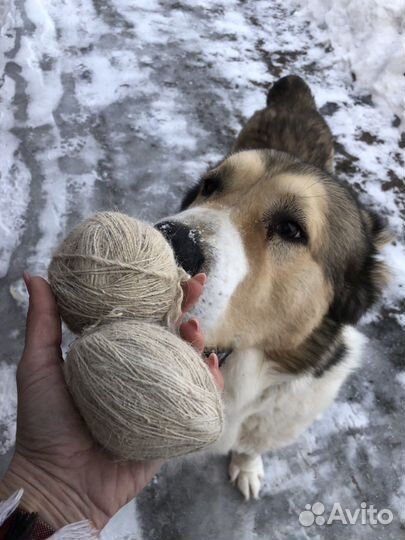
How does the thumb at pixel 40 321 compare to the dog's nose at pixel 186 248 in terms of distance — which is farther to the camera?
the dog's nose at pixel 186 248

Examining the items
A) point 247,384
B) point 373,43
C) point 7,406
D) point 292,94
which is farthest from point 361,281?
point 373,43

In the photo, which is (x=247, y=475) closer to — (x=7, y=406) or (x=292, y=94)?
(x=7, y=406)

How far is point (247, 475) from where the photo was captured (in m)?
2.80

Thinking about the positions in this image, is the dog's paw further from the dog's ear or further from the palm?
the palm

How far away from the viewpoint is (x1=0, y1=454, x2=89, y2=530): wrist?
1.52 metres

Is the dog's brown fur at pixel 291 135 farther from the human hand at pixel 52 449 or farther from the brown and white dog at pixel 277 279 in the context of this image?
the human hand at pixel 52 449

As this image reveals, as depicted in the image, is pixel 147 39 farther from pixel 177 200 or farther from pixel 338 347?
pixel 338 347

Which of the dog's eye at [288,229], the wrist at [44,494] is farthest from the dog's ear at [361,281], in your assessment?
the wrist at [44,494]

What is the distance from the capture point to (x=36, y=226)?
3.72 m

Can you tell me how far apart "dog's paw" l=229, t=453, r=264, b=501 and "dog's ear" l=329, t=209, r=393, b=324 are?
1040mm

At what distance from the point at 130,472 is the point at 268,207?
113 centimetres

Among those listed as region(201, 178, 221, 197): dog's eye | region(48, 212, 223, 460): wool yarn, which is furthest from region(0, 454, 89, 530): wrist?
region(201, 178, 221, 197): dog's eye

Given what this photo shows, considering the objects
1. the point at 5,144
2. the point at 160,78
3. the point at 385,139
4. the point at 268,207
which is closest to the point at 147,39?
the point at 160,78

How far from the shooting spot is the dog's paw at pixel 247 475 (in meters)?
2.79
